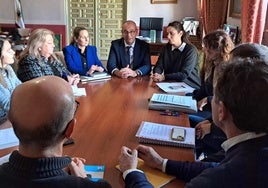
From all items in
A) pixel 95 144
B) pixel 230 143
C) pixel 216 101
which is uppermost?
pixel 216 101

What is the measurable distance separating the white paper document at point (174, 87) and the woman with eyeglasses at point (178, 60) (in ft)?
0.62

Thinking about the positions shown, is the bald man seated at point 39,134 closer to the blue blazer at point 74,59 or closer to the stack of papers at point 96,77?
the stack of papers at point 96,77

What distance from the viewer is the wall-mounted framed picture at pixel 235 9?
391 cm

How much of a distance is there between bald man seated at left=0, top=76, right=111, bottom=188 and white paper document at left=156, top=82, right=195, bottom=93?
1.69 m

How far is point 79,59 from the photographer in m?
3.26

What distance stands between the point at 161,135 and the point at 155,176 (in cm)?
36

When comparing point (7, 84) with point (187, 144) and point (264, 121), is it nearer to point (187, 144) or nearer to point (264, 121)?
point (187, 144)

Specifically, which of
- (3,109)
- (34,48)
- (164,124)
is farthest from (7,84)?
(164,124)

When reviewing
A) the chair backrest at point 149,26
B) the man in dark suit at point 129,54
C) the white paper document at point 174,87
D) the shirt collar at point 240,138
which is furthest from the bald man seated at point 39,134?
the chair backrest at point 149,26

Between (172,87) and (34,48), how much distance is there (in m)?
1.26

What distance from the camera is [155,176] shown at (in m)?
1.25

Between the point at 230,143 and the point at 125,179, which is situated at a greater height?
the point at 230,143

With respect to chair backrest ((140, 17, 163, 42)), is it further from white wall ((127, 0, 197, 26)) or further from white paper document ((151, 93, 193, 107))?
white paper document ((151, 93, 193, 107))

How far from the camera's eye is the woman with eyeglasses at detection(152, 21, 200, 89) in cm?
301
